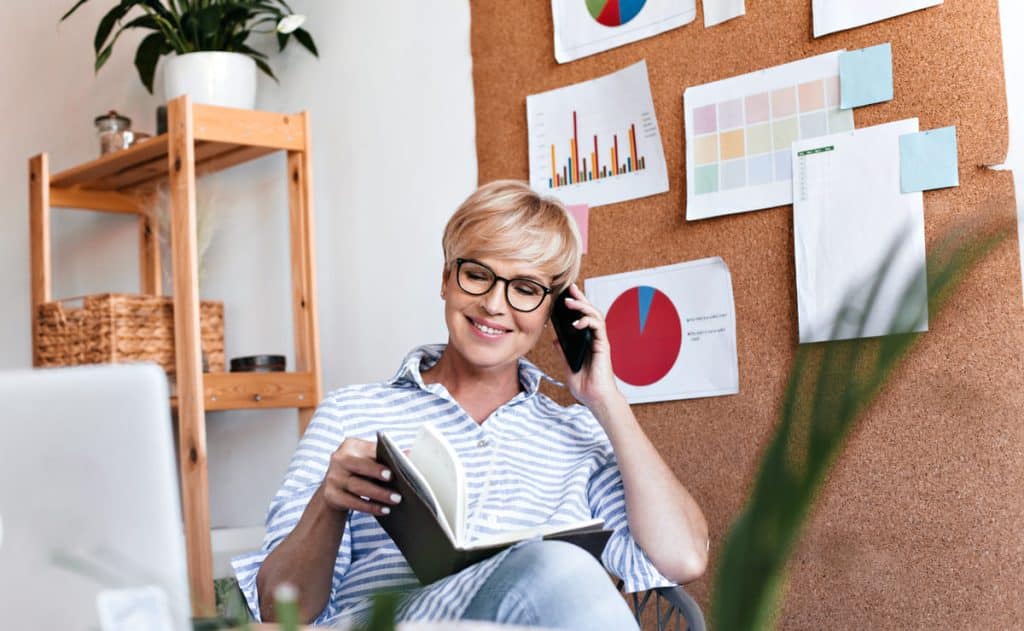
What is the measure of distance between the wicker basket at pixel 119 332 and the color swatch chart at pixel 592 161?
902mm

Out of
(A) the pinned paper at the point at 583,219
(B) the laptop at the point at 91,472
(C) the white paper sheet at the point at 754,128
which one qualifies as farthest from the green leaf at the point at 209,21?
(B) the laptop at the point at 91,472

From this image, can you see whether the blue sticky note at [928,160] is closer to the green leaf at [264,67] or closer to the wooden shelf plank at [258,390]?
the wooden shelf plank at [258,390]

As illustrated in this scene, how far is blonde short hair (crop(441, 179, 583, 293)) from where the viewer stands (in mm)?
1603

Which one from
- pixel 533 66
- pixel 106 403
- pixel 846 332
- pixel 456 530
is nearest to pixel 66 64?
pixel 533 66

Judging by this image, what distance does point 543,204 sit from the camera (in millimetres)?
1651

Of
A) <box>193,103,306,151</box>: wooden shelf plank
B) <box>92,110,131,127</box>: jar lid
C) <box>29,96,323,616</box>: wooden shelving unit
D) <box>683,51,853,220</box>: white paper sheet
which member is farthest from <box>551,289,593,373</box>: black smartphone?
<box>92,110,131,127</box>: jar lid

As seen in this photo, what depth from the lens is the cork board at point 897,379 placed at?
56.8 inches

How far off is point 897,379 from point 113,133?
1.95 meters

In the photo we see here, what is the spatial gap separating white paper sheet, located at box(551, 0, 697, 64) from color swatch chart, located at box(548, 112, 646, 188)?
0.41ft

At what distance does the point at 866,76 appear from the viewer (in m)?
1.58

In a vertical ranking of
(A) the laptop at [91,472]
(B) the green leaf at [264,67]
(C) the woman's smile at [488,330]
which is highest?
(B) the green leaf at [264,67]

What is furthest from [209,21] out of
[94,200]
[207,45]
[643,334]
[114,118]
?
[643,334]

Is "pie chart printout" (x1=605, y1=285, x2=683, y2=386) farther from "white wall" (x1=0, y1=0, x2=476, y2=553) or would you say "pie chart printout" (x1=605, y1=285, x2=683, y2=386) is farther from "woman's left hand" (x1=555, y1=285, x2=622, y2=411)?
"white wall" (x1=0, y1=0, x2=476, y2=553)

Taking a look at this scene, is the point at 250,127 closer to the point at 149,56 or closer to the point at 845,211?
the point at 149,56
